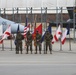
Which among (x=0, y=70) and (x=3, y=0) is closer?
(x=0, y=70)

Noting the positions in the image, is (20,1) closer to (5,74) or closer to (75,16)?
(75,16)

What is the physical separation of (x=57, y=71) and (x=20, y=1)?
27261 millimetres

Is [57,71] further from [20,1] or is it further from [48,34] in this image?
[20,1]

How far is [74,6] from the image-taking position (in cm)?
3238

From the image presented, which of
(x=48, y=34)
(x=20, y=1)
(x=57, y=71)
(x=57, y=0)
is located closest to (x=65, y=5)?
(x=57, y=0)

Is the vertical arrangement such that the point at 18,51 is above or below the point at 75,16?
below

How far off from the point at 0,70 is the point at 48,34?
759cm

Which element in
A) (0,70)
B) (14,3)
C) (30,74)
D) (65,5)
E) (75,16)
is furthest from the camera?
(14,3)

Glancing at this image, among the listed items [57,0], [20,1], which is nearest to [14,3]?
[20,1]

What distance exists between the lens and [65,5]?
116 ft

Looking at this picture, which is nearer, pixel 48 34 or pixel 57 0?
pixel 48 34

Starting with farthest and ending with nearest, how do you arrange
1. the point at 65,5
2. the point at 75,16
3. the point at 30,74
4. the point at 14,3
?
the point at 14,3, the point at 65,5, the point at 75,16, the point at 30,74

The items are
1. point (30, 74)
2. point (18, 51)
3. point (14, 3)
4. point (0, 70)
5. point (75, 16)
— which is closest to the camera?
point (30, 74)

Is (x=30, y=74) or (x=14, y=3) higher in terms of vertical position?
(x=14, y=3)
